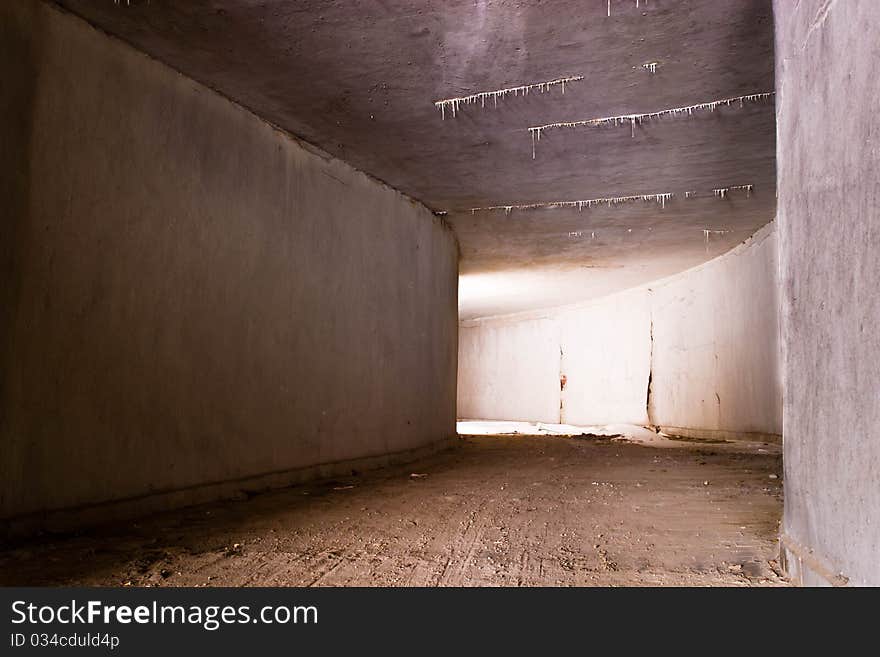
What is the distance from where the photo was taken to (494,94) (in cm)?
424

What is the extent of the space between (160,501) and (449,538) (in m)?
1.65

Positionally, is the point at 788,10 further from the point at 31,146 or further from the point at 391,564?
the point at 31,146

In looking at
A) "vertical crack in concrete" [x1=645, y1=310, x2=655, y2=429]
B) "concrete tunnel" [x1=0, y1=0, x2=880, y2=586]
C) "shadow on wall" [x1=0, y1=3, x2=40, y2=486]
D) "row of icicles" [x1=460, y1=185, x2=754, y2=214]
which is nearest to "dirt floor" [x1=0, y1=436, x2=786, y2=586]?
"concrete tunnel" [x1=0, y1=0, x2=880, y2=586]

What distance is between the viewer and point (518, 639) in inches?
69.3

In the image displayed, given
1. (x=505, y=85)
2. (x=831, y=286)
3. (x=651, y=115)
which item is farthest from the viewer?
(x=651, y=115)

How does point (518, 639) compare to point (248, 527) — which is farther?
point (248, 527)

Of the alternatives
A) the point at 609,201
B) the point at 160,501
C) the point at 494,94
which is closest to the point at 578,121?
the point at 494,94

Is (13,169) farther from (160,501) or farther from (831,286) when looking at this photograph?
(831,286)

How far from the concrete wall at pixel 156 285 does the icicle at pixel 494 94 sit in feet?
4.14

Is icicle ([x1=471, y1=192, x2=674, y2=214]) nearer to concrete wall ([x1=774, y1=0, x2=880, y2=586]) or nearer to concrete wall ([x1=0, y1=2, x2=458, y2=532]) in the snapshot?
concrete wall ([x1=0, y1=2, x2=458, y2=532])

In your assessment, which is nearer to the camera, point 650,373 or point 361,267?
point 361,267

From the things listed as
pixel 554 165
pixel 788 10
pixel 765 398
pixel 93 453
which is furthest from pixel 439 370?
pixel 788 10

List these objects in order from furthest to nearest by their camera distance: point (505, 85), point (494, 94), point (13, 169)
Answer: point (494, 94)
point (505, 85)
point (13, 169)

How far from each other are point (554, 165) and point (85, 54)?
12.3 ft
